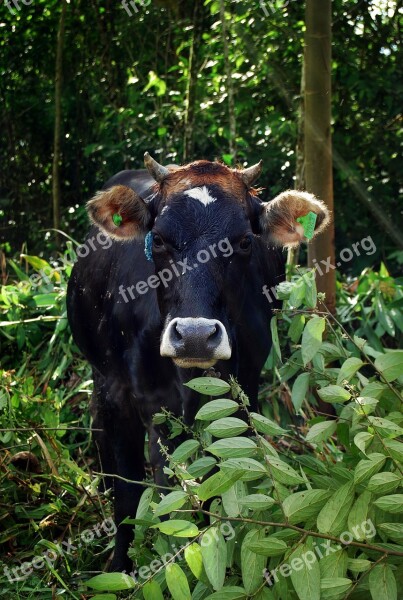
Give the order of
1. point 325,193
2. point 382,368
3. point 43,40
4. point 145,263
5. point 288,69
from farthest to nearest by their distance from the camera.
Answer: point 43,40
point 288,69
point 325,193
point 145,263
point 382,368

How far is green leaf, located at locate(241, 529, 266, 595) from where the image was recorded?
3018 millimetres

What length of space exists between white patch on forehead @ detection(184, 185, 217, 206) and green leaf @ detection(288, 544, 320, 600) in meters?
1.90

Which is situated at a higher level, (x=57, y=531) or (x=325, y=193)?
(x=325, y=193)

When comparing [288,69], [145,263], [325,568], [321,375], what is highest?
[288,69]

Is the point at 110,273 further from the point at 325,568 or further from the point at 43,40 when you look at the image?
the point at 43,40

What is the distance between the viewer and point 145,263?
492cm

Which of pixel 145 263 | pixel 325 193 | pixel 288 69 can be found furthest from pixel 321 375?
pixel 288 69

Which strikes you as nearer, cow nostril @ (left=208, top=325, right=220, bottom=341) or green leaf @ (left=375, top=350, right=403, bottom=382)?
green leaf @ (left=375, top=350, right=403, bottom=382)

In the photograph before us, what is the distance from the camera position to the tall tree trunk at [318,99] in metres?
6.12

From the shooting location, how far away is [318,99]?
6.18m

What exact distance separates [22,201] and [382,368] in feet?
26.3

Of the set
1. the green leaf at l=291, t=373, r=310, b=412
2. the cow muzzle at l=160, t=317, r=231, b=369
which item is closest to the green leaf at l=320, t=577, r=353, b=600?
the green leaf at l=291, t=373, r=310, b=412

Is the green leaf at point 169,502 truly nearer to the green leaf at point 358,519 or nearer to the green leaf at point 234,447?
the green leaf at point 234,447

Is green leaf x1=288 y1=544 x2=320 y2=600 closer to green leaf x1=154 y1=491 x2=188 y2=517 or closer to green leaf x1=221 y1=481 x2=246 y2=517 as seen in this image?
green leaf x1=221 y1=481 x2=246 y2=517
